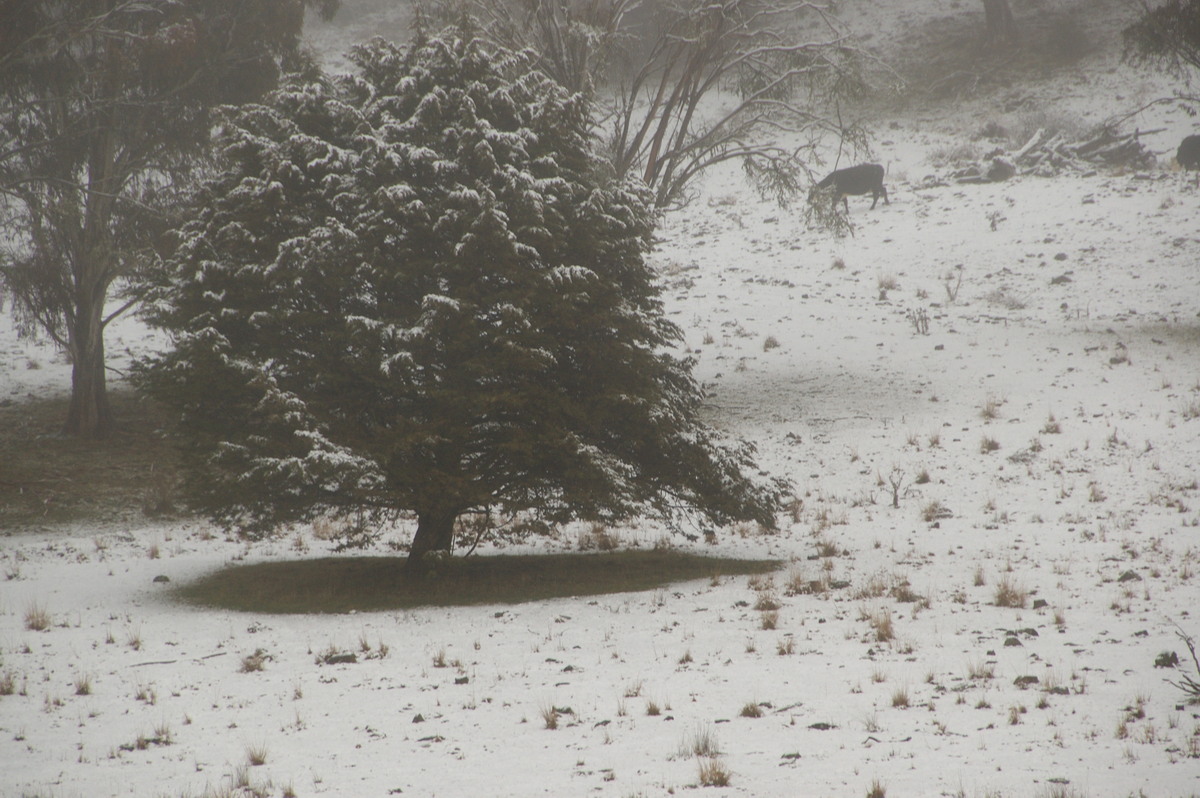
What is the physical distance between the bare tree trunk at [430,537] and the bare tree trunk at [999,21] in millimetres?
42237

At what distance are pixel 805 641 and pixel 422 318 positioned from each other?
499 cm

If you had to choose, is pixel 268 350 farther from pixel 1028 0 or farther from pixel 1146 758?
pixel 1028 0

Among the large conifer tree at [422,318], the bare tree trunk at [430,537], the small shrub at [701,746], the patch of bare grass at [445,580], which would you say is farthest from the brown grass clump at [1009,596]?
the bare tree trunk at [430,537]

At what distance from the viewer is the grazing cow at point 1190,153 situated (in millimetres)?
28891

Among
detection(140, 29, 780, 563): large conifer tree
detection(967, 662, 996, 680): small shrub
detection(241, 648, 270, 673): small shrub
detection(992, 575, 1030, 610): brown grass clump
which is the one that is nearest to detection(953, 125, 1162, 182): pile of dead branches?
detection(140, 29, 780, 563): large conifer tree

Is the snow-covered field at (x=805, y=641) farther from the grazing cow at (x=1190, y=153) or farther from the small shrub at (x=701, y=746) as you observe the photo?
the grazing cow at (x=1190, y=153)

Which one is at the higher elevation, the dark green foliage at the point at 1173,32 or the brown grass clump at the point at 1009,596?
the dark green foliage at the point at 1173,32

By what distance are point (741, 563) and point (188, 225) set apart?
7943 millimetres

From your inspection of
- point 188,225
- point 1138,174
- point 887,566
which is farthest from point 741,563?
point 1138,174

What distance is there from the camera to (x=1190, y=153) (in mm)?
29016

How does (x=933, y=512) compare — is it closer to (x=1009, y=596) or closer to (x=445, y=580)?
(x=1009, y=596)

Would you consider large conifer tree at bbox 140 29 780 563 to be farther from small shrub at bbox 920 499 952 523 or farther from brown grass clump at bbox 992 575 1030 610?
small shrub at bbox 920 499 952 523

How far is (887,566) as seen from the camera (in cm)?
1062

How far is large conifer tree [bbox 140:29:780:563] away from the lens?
31.2 ft
